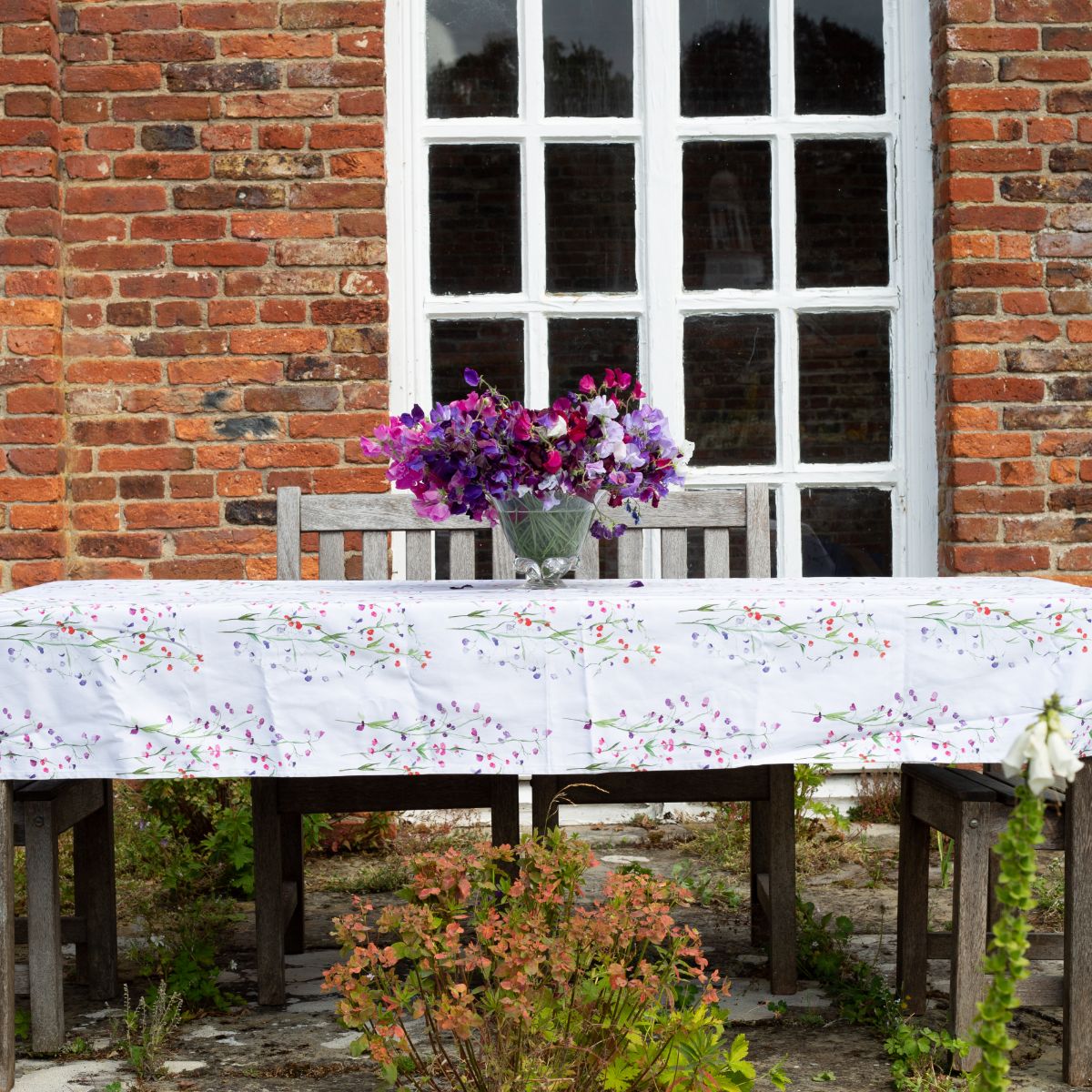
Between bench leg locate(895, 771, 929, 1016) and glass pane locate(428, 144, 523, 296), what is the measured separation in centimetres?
232

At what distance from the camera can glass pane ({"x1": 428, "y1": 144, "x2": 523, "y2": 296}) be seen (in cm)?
443

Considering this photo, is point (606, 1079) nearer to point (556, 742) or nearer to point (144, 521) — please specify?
point (556, 742)

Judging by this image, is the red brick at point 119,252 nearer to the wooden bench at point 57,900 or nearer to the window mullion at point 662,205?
the window mullion at point 662,205

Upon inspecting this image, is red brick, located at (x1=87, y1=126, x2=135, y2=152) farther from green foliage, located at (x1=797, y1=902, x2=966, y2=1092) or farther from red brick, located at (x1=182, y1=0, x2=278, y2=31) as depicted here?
green foliage, located at (x1=797, y1=902, x2=966, y2=1092)

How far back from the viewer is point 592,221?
445 centimetres

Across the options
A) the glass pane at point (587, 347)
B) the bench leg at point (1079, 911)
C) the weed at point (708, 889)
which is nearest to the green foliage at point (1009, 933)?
the bench leg at point (1079, 911)

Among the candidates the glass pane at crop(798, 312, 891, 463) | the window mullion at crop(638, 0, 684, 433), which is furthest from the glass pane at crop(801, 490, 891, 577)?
the window mullion at crop(638, 0, 684, 433)

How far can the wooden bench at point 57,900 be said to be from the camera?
2.61 meters

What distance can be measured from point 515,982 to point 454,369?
276 centimetres

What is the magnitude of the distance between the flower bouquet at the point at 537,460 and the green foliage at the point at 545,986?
722 millimetres

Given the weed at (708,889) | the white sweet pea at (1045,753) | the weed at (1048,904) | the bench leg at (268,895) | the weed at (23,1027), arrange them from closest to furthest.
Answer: the white sweet pea at (1045,753) < the weed at (23,1027) < the bench leg at (268,895) < the weed at (1048,904) < the weed at (708,889)

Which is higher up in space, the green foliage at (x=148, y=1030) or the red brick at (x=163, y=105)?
the red brick at (x=163, y=105)

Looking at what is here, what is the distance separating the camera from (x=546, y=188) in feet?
14.6

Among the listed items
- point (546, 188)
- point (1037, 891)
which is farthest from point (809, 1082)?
point (546, 188)
